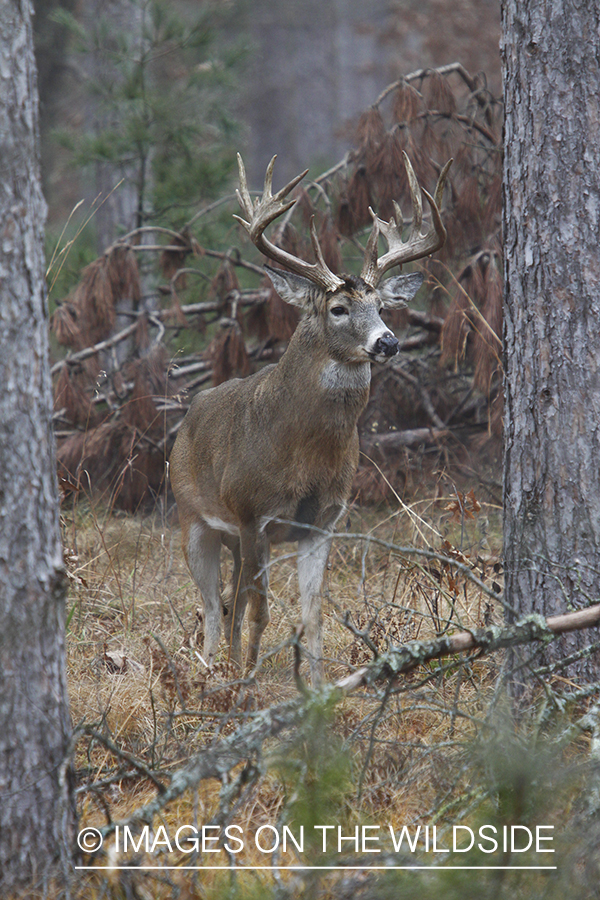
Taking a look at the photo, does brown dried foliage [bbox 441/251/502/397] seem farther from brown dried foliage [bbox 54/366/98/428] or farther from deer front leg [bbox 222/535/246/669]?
brown dried foliage [bbox 54/366/98/428]

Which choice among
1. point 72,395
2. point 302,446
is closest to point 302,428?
point 302,446

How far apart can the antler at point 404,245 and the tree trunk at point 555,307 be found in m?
0.94

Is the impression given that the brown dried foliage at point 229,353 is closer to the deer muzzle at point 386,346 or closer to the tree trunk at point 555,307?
the deer muzzle at point 386,346

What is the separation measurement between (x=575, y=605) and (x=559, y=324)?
1030mm

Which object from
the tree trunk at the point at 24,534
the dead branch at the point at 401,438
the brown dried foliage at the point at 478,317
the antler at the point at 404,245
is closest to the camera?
the tree trunk at the point at 24,534

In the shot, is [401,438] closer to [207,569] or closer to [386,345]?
[207,569]

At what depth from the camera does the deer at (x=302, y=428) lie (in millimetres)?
4309

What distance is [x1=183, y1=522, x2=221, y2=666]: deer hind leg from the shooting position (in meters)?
4.62

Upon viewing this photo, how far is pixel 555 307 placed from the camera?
11.1 ft

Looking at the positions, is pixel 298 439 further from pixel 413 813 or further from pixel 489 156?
pixel 489 156

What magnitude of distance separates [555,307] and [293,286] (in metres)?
1.65

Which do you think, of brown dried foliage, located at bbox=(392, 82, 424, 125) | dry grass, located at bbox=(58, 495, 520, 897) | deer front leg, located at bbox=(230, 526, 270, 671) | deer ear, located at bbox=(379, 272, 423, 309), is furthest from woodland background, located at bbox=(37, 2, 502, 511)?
deer front leg, located at bbox=(230, 526, 270, 671)

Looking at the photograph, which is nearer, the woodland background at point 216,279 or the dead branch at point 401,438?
the woodland background at point 216,279

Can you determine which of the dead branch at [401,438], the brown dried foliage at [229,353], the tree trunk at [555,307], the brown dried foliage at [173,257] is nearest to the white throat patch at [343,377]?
the tree trunk at [555,307]
